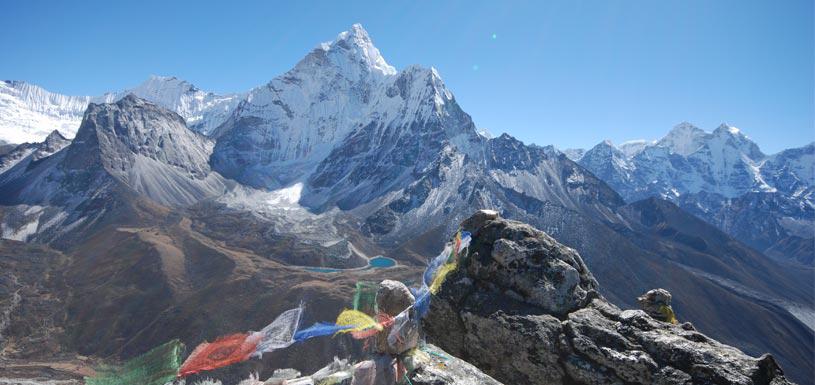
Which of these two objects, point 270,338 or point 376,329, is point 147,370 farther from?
point 376,329

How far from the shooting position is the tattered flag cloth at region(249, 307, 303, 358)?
30.9 feet

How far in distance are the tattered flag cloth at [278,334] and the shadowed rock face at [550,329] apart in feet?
9.36

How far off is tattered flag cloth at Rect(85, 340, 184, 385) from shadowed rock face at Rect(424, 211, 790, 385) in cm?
500

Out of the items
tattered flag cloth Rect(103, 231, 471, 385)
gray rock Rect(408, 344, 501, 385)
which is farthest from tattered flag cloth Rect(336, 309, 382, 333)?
gray rock Rect(408, 344, 501, 385)

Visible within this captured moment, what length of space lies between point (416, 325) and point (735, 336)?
17759 centimetres

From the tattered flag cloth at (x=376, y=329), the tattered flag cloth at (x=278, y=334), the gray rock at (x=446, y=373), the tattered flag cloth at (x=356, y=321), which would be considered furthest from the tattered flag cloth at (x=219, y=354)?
the gray rock at (x=446, y=373)

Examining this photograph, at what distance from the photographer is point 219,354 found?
9.09 m

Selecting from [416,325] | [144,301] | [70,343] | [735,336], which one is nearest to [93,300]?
[144,301]

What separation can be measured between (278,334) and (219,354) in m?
1.16

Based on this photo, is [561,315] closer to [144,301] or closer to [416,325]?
[416,325]

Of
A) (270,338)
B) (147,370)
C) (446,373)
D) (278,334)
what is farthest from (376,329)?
(147,370)

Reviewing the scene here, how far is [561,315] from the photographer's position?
32.3 ft

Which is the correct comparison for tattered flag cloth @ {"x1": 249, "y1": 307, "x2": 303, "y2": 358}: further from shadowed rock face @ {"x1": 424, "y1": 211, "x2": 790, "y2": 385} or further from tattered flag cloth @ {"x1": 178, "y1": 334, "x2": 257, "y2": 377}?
shadowed rock face @ {"x1": 424, "y1": 211, "x2": 790, "y2": 385}

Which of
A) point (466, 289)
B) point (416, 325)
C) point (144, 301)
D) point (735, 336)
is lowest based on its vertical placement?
point (735, 336)
